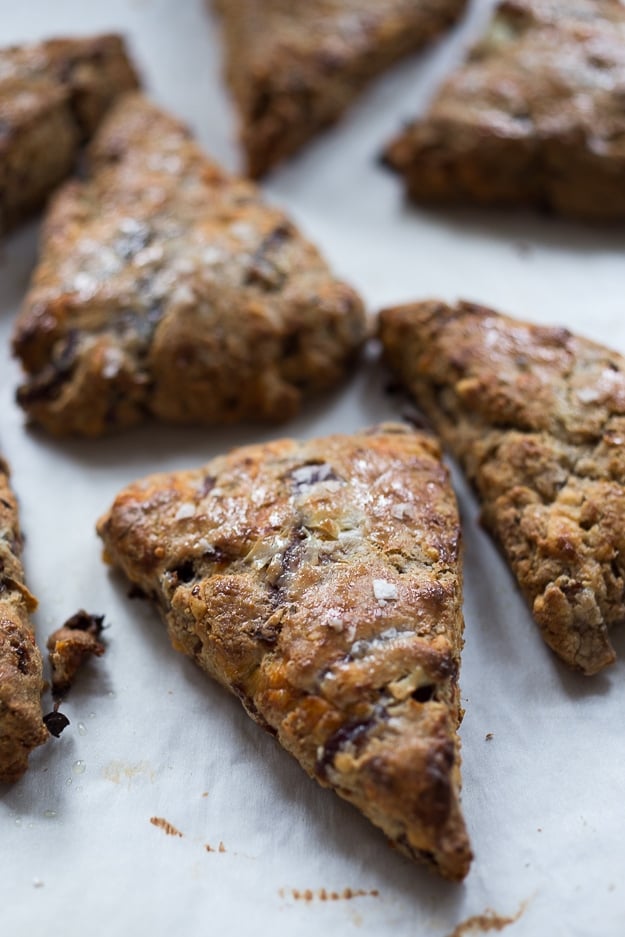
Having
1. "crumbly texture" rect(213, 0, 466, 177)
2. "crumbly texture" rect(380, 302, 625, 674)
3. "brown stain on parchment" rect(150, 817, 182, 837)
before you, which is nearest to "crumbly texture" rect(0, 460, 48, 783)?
"brown stain on parchment" rect(150, 817, 182, 837)

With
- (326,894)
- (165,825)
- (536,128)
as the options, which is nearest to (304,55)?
(536,128)

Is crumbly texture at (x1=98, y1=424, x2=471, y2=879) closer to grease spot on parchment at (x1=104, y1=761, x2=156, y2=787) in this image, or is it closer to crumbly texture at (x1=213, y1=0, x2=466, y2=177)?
grease spot on parchment at (x1=104, y1=761, x2=156, y2=787)

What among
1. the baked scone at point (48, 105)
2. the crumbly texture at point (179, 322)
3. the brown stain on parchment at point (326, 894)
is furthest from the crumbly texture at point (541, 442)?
the baked scone at point (48, 105)

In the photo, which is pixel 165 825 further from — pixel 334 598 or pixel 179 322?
pixel 179 322

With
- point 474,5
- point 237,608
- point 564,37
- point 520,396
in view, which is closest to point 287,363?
point 520,396

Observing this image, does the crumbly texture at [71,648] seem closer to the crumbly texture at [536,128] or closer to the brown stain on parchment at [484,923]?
the brown stain on parchment at [484,923]

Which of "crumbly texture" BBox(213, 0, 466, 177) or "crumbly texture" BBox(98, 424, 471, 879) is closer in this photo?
"crumbly texture" BBox(98, 424, 471, 879)
